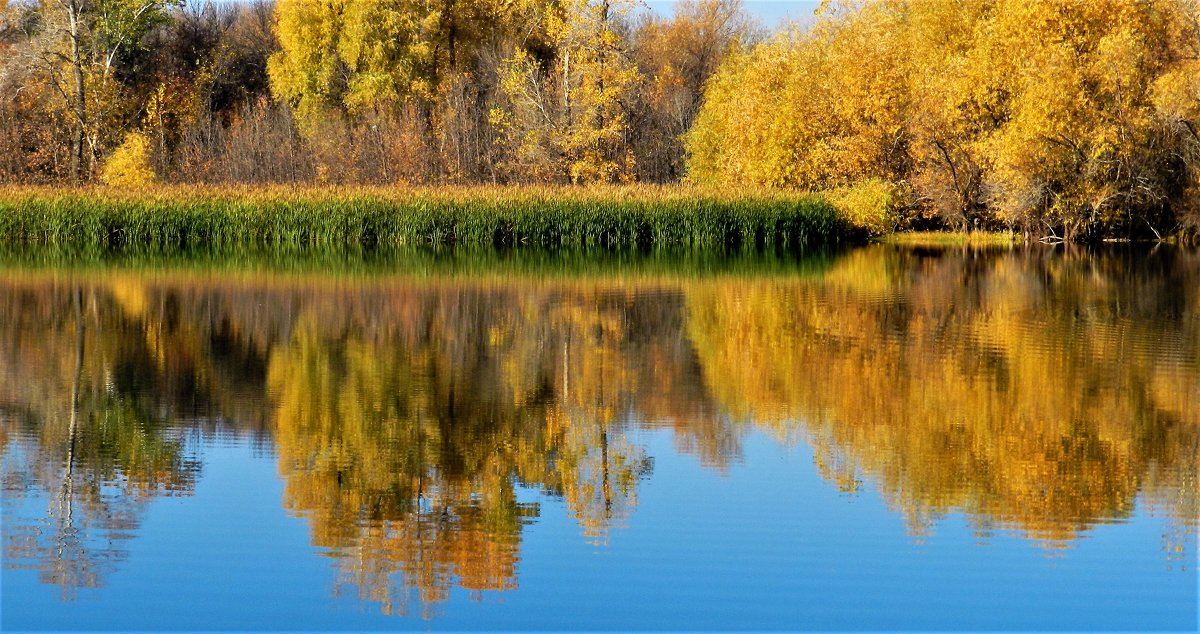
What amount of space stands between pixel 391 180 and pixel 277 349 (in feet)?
95.4

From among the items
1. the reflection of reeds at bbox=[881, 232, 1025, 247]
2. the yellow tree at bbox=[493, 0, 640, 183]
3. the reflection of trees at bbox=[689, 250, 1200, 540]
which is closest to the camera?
the reflection of trees at bbox=[689, 250, 1200, 540]

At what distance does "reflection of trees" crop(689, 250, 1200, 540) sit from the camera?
715cm

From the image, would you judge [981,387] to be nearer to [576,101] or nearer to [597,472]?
[597,472]

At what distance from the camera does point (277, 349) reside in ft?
40.3

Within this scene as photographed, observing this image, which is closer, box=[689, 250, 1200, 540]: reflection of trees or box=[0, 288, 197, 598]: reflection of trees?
box=[0, 288, 197, 598]: reflection of trees

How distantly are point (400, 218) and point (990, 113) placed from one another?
42.8 feet

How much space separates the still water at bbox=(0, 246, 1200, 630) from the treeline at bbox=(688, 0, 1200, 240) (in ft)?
49.0

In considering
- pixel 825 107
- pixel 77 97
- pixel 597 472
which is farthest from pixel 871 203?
pixel 597 472

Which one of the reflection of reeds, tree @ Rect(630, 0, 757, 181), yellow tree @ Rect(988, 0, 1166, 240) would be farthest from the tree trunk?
yellow tree @ Rect(988, 0, 1166, 240)

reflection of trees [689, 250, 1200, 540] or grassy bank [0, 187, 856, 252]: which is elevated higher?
grassy bank [0, 187, 856, 252]

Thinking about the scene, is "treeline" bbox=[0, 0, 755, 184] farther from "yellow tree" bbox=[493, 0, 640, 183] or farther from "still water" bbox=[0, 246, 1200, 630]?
"still water" bbox=[0, 246, 1200, 630]

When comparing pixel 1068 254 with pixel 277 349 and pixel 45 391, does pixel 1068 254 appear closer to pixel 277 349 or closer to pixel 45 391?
pixel 277 349

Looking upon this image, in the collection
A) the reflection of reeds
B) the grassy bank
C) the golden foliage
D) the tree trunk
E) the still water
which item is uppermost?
the tree trunk

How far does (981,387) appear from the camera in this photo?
10.2m
